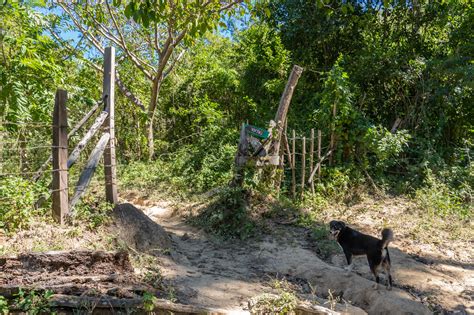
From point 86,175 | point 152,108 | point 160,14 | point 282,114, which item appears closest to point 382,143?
point 282,114

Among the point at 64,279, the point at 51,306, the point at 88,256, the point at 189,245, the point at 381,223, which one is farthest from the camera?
the point at 381,223

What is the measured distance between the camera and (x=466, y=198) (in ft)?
27.8

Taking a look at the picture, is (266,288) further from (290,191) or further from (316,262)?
(290,191)

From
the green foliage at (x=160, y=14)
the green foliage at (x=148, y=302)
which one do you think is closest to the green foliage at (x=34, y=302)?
the green foliage at (x=148, y=302)

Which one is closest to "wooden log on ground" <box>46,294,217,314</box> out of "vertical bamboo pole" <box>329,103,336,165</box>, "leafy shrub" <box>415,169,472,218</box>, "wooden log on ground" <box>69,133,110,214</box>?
"wooden log on ground" <box>69,133,110,214</box>

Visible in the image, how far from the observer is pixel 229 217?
22.8 ft

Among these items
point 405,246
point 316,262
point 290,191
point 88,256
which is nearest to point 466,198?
point 405,246

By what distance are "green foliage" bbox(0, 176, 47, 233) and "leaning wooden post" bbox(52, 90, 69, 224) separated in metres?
0.27

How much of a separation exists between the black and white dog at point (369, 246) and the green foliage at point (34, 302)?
343cm

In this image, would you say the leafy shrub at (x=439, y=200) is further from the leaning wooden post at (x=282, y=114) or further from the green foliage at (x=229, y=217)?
the green foliage at (x=229, y=217)

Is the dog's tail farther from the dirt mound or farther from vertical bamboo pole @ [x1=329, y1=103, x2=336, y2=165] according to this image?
vertical bamboo pole @ [x1=329, y1=103, x2=336, y2=165]

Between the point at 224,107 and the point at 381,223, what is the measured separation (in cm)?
813

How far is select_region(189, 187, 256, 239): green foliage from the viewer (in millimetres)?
6734

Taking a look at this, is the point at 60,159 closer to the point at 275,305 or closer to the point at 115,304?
the point at 115,304
